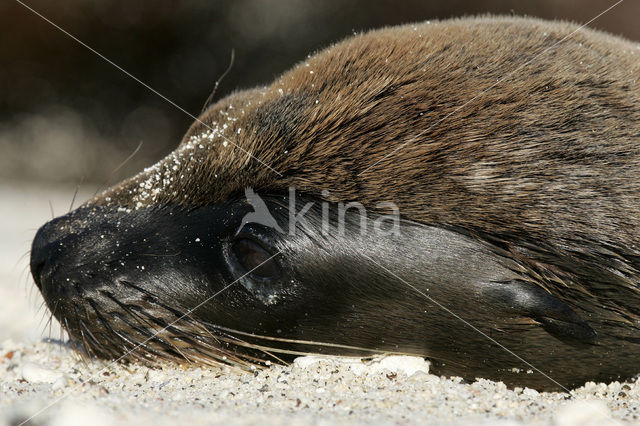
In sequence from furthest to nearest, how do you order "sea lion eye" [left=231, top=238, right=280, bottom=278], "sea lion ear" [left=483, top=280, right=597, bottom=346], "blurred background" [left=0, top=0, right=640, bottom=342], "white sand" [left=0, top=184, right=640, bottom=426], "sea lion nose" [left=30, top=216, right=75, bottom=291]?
"blurred background" [left=0, top=0, right=640, bottom=342], "sea lion nose" [left=30, top=216, right=75, bottom=291], "sea lion eye" [left=231, top=238, right=280, bottom=278], "sea lion ear" [left=483, top=280, right=597, bottom=346], "white sand" [left=0, top=184, right=640, bottom=426]

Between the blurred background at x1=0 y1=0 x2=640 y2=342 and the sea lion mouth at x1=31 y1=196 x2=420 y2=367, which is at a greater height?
the blurred background at x1=0 y1=0 x2=640 y2=342

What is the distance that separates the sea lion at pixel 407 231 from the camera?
3.02 meters

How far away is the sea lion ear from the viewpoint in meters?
→ 3.00

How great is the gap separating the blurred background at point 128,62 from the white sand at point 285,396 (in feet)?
21.5

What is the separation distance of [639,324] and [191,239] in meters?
1.97

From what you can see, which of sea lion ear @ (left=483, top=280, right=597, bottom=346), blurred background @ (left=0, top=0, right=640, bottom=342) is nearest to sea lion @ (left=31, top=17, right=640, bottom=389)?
sea lion ear @ (left=483, top=280, right=597, bottom=346)

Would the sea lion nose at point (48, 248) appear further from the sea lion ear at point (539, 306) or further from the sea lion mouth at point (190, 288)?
the sea lion ear at point (539, 306)

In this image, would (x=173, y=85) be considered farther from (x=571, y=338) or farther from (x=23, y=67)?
(x=571, y=338)

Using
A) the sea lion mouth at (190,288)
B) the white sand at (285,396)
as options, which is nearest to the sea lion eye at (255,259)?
the sea lion mouth at (190,288)

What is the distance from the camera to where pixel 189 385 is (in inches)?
122

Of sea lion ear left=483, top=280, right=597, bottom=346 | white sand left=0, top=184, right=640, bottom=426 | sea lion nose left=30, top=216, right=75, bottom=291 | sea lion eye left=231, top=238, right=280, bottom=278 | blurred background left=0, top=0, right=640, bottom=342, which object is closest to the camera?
white sand left=0, top=184, right=640, bottom=426

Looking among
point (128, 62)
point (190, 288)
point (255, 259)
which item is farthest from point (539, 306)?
point (128, 62)

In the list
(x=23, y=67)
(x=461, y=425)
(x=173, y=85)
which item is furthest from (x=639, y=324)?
(x=23, y=67)

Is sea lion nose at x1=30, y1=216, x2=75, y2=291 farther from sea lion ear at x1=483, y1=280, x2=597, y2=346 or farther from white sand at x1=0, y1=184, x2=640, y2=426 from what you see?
sea lion ear at x1=483, y1=280, x2=597, y2=346
